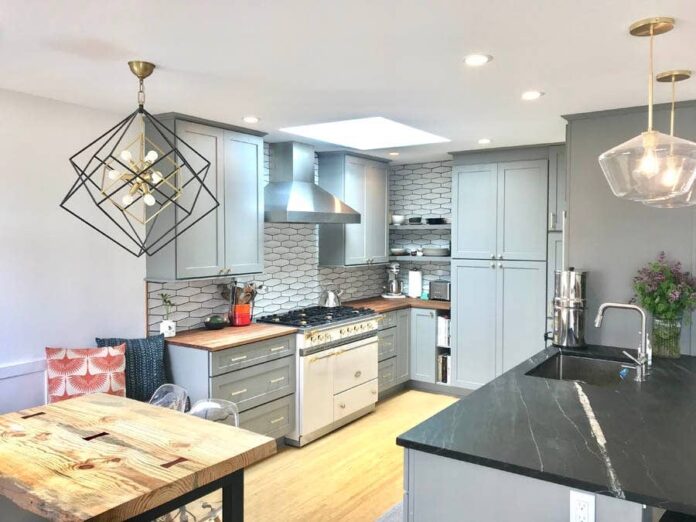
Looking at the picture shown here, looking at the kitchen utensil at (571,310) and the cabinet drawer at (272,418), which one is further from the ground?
the kitchen utensil at (571,310)

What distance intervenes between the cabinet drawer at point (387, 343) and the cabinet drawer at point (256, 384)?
1319 millimetres

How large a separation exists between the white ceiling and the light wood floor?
2388mm

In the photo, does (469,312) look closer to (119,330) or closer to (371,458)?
(371,458)

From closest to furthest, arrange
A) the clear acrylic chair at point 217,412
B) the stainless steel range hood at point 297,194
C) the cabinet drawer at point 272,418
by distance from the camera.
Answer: the clear acrylic chair at point 217,412 < the cabinet drawer at point 272,418 < the stainless steel range hood at point 297,194

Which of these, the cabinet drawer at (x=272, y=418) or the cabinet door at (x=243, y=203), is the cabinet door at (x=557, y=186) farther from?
the cabinet drawer at (x=272, y=418)

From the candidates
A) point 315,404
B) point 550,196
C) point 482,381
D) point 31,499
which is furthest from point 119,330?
point 550,196

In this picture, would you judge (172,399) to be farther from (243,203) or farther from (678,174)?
(678,174)

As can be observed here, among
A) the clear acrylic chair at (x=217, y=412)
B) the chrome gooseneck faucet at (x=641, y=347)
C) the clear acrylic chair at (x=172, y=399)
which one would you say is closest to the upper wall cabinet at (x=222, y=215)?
the clear acrylic chair at (x=172, y=399)

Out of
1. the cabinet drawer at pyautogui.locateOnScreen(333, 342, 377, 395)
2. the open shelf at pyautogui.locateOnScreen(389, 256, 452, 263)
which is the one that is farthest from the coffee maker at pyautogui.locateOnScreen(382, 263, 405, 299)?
the cabinet drawer at pyautogui.locateOnScreen(333, 342, 377, 395)

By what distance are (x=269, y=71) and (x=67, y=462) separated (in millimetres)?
1845

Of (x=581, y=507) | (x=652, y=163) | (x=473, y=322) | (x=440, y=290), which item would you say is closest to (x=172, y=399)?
(x=581, y=507)

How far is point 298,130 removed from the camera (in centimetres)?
→ 409

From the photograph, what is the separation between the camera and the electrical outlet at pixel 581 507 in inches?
60.8

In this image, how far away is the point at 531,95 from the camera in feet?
9.96
